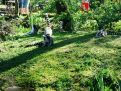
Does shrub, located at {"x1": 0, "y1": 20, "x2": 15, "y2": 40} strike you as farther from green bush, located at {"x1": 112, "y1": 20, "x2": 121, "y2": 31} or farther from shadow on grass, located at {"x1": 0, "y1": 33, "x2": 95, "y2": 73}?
green bush, located at {"x1": 112, "y1": 20, "x2": 121, "y2": 31}

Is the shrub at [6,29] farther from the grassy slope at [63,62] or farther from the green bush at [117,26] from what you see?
the green bush at [117,26]

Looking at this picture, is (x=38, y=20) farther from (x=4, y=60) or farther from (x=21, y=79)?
(x=21, y=79)

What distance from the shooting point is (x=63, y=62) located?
1241 centimetres

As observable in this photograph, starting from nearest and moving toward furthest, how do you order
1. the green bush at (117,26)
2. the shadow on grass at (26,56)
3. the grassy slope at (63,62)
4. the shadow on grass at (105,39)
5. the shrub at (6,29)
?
the grassy slope at (63,62) → the shadow on grass at (26,56) → the shadow on grass at (105,39) → the green bush at (117,26) → the shrub at (6,29)

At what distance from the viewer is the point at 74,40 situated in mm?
15164

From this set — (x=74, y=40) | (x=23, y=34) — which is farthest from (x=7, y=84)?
(x=23, y=34)

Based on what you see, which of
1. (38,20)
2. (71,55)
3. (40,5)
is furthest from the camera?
(40,5)

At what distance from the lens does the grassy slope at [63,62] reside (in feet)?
37.0

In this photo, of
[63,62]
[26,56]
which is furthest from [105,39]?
[26,56]

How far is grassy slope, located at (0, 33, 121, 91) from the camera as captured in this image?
11.3m

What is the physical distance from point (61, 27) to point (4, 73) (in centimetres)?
732

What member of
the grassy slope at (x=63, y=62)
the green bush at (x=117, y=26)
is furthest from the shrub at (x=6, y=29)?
the green bush at (x=117, y=26)

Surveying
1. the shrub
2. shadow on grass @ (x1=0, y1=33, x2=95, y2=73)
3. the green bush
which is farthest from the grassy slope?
the shrub

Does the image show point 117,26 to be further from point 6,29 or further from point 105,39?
point 6,29
